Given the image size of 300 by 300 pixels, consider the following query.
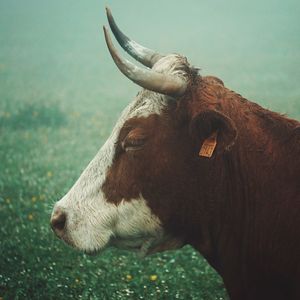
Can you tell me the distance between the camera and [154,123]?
3.09 m

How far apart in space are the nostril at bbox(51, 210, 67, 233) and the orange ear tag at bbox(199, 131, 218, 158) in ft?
3.32

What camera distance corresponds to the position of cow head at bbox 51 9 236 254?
3031 mm

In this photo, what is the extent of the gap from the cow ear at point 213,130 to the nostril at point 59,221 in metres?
1.01

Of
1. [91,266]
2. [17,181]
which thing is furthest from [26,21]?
[91,266]

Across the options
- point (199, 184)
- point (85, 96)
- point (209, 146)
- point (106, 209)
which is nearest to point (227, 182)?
point (199, 184)

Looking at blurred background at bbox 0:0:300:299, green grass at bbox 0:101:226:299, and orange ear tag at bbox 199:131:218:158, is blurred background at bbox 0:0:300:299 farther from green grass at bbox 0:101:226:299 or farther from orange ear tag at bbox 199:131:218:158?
orange ear tag at bbox 199:131:218:158

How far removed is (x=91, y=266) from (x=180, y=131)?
2894 millimetres

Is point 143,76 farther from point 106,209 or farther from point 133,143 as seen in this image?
point 106,209

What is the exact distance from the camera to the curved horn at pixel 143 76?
288 cm

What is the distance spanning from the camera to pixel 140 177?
3102mm

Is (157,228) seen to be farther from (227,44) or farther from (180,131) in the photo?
(227,44)

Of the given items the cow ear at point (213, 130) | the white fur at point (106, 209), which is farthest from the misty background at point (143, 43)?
the cow ear at point (213, 130)

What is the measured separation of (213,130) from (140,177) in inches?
22.2

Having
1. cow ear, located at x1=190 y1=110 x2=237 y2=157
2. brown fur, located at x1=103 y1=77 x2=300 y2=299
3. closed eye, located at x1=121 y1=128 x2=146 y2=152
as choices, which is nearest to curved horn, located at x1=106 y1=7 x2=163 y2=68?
brown fur, located at x1=103 y1=77 x2=300 y2=299
